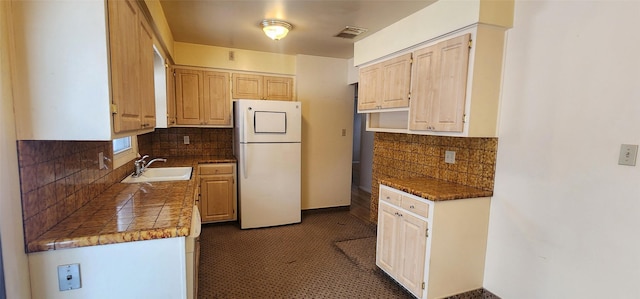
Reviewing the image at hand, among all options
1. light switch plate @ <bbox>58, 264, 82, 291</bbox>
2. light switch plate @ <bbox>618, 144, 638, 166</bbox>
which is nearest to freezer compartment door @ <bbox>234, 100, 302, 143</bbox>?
light switch plate @ <bbox>58, 264, 82, 291</bbox>

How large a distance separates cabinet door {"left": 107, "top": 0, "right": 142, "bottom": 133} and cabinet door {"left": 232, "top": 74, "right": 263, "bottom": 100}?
2.26 metres

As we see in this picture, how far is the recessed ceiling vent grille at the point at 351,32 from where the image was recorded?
2982 millimetres

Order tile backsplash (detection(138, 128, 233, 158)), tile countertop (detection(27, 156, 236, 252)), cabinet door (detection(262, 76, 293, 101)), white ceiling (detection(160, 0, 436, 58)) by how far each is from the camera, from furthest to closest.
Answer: cabinet door (detection(262, 76, 293, 101)) < tile backsplash (detection(138, 128, 233, 158)) < white ceiling (detection(160, 0, 436, 58)) < tile countertop (detection(27, 156, 236, 252))

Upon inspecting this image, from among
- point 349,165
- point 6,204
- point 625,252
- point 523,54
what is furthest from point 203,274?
point 523,54

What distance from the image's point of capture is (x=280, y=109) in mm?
3670

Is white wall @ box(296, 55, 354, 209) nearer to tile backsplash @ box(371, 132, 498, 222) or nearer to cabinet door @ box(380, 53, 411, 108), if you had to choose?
tile backsplash @ box(371, 132, 498, 222)

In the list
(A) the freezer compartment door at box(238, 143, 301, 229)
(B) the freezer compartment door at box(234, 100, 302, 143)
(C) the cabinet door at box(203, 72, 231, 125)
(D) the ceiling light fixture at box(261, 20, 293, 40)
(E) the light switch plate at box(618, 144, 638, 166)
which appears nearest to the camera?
(E) the light switch plate at box(618, 144, 638, 166)

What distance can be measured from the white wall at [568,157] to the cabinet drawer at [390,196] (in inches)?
28.7

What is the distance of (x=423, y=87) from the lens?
7.95ft

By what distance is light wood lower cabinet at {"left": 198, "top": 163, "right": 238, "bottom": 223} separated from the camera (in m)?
3.70

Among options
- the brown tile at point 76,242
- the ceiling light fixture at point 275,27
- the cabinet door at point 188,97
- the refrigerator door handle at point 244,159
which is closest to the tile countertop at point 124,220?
the brown tile at point 76,242

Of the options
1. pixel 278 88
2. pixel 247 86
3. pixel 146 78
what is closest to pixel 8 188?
pixel 146 78

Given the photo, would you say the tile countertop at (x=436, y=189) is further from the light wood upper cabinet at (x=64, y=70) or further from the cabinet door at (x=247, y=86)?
the cabinet door at (x=247, y=86)

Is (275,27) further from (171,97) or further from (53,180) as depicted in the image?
(53,180)
